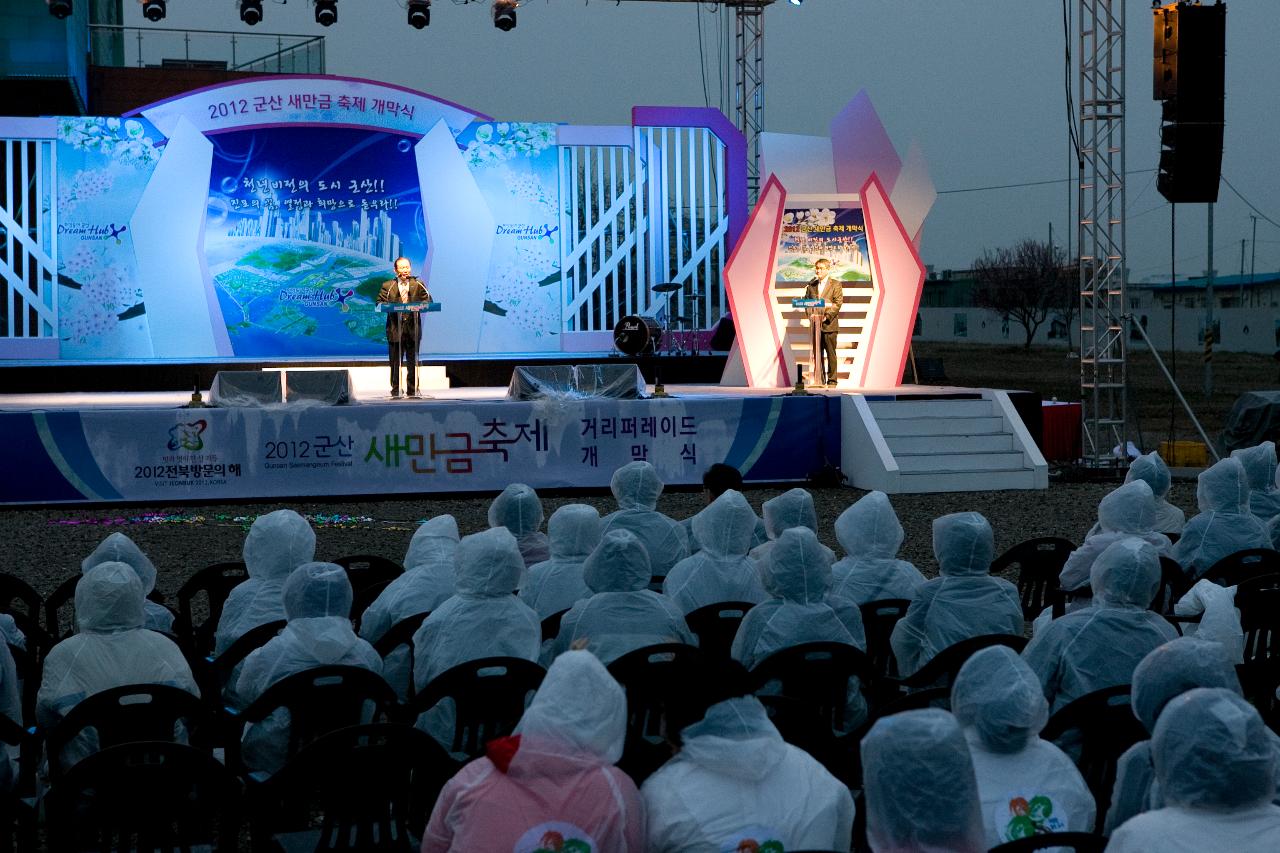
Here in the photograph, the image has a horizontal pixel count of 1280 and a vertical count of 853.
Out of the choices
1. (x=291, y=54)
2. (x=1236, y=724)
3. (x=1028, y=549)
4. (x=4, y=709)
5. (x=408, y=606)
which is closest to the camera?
(x=1236, y=724)

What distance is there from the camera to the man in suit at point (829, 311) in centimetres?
1422

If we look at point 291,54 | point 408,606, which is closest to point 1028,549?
point 408,606

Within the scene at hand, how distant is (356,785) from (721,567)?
244 cm

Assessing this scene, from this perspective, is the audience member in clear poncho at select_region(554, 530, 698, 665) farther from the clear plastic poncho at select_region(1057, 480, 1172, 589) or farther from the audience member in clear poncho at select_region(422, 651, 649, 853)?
the clear plastic poncho at select_region(1057, 480, 1172, 589)

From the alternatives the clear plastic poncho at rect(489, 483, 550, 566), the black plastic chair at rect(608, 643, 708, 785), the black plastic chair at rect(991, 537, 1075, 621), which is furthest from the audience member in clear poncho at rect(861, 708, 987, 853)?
the black plastic chair at rect(991, 537, 1075, 621)

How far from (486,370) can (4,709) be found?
12991 mm

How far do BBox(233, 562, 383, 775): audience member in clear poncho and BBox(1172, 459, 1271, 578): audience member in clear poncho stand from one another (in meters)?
3.47

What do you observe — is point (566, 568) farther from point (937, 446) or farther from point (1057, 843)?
point (937, 446)

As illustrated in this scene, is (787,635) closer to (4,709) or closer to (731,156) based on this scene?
(4,709)

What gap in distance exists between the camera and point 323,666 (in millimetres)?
3518

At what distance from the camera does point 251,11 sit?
46.2 ft

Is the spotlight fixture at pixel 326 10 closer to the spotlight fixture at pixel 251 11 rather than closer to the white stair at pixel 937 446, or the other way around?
the spotlight fixture at pixel 251 11

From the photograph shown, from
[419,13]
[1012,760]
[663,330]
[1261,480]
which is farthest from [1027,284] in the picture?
[1012,760]

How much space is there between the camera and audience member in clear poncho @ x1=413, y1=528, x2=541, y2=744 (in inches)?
158
